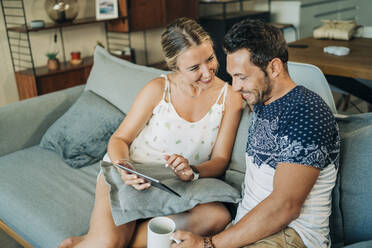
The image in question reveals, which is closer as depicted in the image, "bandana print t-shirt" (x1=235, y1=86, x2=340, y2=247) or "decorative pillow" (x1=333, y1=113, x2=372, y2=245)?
"bandana print t-shirt" (x1=235, y1=86, x2=340, y2=247)

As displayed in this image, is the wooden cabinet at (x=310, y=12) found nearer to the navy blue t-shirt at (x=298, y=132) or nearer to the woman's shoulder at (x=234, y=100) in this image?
the woman's shoulder at (x=234, y=100)

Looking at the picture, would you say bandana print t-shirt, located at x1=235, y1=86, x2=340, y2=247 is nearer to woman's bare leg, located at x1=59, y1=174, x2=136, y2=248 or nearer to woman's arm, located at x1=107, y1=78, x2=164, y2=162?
woman's bare leg, located at x1=59, y1=174, x2=136, y2=248

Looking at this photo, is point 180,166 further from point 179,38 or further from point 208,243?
point 179,38

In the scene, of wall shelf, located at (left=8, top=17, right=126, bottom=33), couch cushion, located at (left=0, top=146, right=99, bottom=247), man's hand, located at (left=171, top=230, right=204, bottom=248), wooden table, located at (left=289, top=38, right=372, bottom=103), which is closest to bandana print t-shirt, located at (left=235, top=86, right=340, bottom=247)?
man's hand, located at (left=171, top=230, right=204, bottom=248)

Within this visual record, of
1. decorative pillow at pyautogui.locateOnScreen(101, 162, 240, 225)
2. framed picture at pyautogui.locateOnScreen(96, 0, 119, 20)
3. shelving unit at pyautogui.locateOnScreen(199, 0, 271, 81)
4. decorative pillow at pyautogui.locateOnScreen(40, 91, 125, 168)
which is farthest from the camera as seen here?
shelving unit at pyautogui.locateOnScreen(199, 0, 271, 81)

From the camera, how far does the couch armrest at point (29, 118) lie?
2117 mm

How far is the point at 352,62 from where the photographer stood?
8.17ft

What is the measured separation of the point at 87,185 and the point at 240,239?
3.05 ft

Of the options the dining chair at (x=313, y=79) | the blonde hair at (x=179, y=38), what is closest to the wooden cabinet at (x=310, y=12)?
the dining chair at (x=313, y=79)

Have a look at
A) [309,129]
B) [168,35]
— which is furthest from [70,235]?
[309,129]

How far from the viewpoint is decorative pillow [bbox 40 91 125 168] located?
198 cm

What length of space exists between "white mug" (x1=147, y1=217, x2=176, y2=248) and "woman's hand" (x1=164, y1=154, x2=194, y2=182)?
291mm

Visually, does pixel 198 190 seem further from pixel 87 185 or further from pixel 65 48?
pixel 65 48

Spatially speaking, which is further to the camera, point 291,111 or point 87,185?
point 87,185
